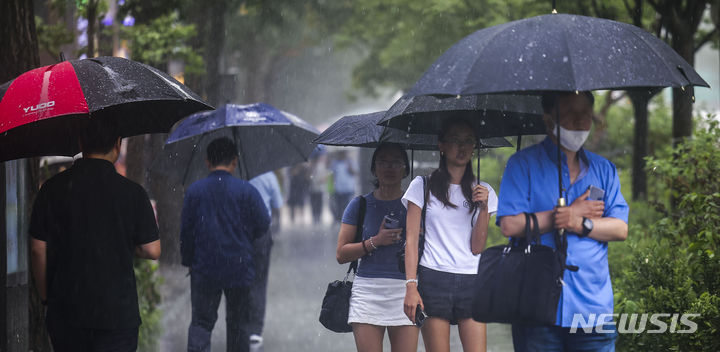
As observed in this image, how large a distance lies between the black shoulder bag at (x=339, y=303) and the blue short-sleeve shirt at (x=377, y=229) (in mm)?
30

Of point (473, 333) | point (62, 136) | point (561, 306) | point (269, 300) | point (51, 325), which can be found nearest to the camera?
point (561, 306)

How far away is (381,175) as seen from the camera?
5746mm

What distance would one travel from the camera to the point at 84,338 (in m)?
4.62

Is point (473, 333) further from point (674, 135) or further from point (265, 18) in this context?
point (265, 18)

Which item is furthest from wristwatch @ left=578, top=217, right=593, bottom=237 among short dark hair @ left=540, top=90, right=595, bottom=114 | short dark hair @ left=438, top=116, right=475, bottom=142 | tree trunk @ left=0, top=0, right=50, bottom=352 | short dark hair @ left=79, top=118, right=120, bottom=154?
tree trunk @ left=0, top=0, right=50, bottom=352

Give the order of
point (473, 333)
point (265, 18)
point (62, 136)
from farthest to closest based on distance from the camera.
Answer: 1. point (265, 18)
2. point (62, 136)
3. point (473, 333)

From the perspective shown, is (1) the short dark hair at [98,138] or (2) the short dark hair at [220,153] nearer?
(1) the short dark hair at [98,138]

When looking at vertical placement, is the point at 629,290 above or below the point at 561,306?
below

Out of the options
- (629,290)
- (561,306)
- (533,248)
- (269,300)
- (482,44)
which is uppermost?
(482,44)

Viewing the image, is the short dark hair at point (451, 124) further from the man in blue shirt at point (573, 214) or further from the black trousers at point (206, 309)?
the black trousers at point (206, 309)

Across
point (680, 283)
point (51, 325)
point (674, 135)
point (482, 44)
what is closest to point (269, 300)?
point (674, 135)

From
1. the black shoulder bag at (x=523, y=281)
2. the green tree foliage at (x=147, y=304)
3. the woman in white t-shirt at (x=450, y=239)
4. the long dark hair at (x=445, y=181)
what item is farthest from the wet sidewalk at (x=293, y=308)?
the black shoulder bag at (x=523, y=281)

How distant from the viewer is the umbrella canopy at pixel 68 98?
468 cm

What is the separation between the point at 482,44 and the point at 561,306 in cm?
128
